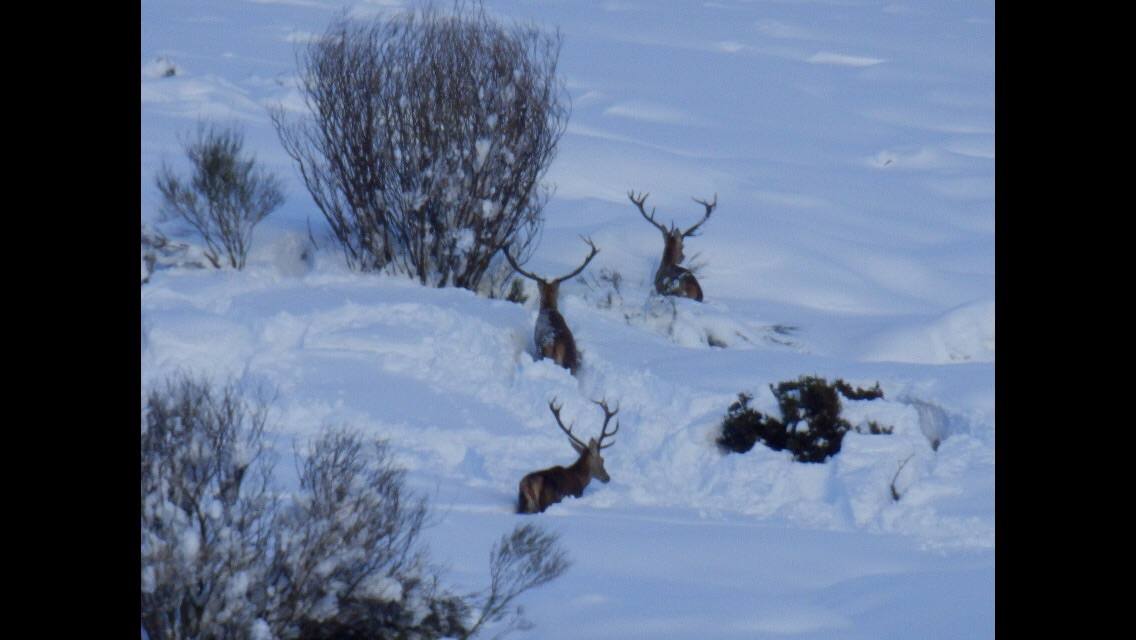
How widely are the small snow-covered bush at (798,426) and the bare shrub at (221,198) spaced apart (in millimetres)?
5813

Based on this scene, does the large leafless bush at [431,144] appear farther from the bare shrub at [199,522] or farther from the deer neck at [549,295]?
the bare shrub at [199,522]

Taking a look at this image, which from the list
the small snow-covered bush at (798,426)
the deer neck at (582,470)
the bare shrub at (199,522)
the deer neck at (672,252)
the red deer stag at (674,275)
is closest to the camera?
the bare shrub at (199,522)

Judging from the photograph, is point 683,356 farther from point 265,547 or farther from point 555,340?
point 265,547

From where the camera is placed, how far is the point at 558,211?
16125 millimetres

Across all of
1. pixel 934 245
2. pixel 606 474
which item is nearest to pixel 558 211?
pixel 934 245

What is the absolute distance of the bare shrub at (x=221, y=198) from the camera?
13328mm

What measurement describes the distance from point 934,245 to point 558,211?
17.2 feet

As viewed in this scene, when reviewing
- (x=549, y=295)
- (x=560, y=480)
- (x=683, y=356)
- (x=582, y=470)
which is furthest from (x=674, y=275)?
(x=560, y=480)

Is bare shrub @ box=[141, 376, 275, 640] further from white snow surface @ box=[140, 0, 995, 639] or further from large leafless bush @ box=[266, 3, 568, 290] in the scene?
large leafless bush @ box=[266, 3, 568, 290]

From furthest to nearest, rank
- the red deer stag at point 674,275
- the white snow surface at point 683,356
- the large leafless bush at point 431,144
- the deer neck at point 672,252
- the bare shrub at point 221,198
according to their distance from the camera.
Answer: the deer neck at point 672,252 < the red deer stag at point 674,275 < the bare shrub at point 221,198 < the large leafless bush at point 431,144 < the white snow surface at point 683,356

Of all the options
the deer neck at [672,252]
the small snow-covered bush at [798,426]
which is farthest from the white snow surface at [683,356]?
the deer neck at [672,252]

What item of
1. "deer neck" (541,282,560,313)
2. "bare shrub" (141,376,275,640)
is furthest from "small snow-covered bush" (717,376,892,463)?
"bare shrub" (141,376,275,640)
